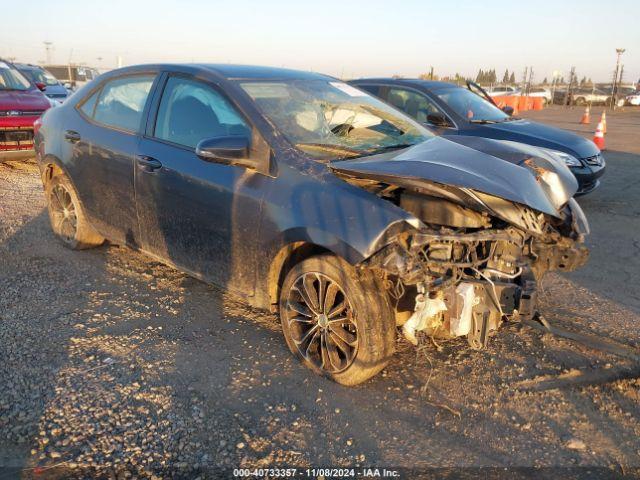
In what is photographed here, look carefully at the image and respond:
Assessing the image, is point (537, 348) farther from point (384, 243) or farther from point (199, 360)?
point (199, 360)

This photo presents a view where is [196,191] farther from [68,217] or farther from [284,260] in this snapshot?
[68,217]

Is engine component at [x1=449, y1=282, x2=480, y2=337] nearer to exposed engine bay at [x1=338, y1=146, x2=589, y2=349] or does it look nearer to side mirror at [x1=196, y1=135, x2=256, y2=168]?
exposed engine bay at [x1=338, y1=146, x2=589, y2=349]

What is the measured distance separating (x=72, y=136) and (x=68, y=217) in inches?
34.6

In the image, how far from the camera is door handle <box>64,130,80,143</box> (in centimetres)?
495

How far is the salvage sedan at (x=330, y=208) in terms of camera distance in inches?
122

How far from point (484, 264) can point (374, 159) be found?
92cm

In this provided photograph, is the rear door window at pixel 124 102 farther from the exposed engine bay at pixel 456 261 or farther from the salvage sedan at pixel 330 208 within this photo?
the exposed engine bay at pixel 456 261

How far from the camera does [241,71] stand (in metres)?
4.22

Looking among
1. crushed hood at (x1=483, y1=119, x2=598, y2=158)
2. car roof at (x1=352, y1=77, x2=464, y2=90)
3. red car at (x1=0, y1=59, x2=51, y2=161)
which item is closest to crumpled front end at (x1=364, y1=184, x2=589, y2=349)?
crushed hood at (x1=483, y1=119, x2=598, y2=158)

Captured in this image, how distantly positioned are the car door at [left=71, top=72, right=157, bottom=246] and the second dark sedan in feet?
12.9

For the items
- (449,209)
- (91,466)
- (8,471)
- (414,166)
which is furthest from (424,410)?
(8,471)

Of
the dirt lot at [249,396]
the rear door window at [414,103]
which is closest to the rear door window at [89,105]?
the dirt lot at [249,396]

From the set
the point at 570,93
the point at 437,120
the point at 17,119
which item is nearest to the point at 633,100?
the point at 570,93

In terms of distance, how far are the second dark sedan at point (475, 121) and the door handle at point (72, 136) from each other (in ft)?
13.8
